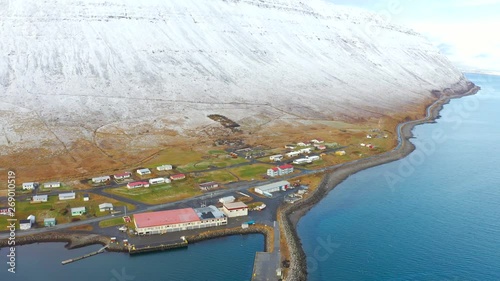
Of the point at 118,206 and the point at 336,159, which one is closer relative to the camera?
the point at 118,206

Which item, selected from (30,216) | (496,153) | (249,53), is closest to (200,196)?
(30,216)

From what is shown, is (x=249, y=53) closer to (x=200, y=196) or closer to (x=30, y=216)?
(x=200, y=196)

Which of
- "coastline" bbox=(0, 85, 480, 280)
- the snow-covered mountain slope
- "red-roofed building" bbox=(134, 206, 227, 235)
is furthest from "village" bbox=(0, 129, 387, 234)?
the snow-covered mountain slope

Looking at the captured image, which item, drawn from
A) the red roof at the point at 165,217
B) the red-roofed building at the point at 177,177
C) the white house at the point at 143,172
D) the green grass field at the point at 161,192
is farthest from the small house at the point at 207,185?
the white house at the point at 143,172

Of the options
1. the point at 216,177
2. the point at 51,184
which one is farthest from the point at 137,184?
the point at 51,184

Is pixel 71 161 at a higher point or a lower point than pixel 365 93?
lower

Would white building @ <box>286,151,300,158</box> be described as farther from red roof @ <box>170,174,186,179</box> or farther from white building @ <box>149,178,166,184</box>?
white building @ <box>149,178,166,184</box>

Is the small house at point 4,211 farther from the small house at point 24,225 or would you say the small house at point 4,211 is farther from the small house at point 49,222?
the small house at point 49,222

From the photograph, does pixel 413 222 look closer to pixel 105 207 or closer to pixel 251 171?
pixel 251 171
